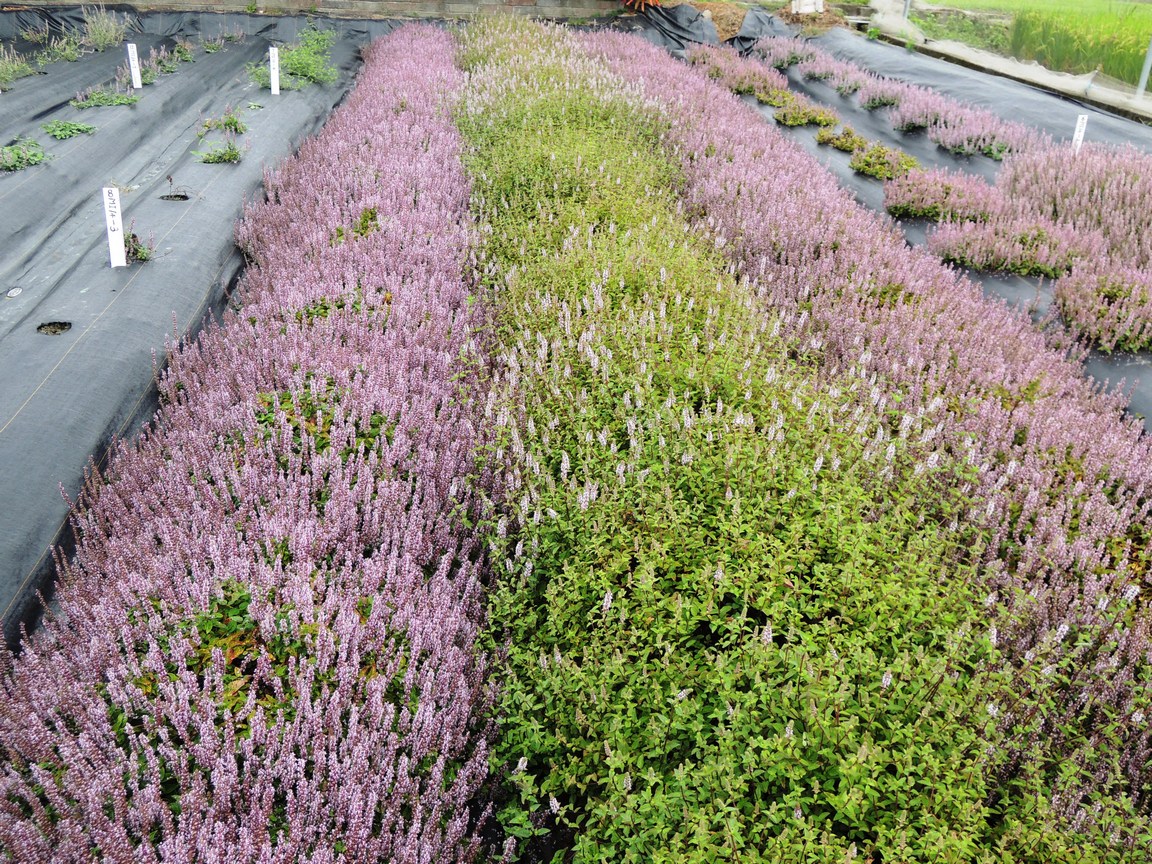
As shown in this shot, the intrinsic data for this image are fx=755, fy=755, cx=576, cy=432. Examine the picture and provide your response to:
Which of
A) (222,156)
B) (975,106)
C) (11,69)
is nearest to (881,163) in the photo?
(975,106)

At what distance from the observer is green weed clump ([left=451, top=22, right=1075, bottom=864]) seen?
6.70 ft

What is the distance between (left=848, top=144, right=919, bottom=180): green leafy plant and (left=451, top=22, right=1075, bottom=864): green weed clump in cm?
478

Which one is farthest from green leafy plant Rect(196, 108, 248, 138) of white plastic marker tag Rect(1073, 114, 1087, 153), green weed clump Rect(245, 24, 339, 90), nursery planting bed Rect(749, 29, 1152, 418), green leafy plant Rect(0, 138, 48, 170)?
white plastic marker tag Rect(1073, 114, 1087, 153)

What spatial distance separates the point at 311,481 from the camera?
3023 millimetres

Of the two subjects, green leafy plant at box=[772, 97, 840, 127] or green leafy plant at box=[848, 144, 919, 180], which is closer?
green leafy plant at box=[848, 144, 919, 180]

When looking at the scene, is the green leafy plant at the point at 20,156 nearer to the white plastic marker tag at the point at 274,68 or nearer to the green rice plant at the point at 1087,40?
the white plastic marker tag at the point at 274,68

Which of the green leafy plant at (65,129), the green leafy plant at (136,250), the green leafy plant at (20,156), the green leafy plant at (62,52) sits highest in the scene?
the green leafy plant at (62,52)

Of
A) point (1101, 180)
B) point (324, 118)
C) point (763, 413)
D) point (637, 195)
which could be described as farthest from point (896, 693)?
point (324, 118)

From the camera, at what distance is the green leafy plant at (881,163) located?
26.7 feet

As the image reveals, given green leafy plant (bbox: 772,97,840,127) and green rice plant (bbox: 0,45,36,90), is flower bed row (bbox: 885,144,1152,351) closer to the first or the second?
green leafy plant (bbox: 772,97,840,127)

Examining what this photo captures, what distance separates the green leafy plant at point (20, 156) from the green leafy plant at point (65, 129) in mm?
517

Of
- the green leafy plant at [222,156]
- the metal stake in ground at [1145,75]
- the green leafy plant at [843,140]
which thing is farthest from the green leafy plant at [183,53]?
the metal stake in ground at [1145,75]

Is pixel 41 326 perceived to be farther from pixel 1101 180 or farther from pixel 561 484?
pixel 1101 180

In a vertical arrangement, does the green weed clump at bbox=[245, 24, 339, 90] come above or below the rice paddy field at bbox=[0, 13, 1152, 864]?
above
